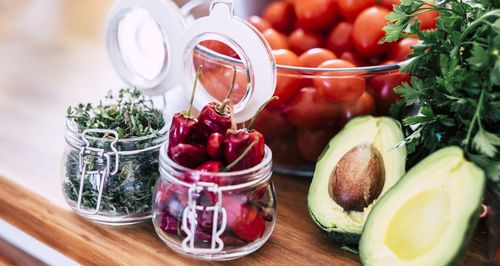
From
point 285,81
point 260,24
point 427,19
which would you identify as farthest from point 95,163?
point 427,19

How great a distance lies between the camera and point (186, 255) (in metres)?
0.73

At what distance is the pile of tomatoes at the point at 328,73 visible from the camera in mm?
829

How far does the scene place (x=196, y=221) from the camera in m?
0.69

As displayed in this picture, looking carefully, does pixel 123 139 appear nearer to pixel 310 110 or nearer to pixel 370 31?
pixel 310 110

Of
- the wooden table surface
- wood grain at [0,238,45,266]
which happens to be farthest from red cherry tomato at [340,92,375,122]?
wood grain at [0,238,45,266]

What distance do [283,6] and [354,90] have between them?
0.24m

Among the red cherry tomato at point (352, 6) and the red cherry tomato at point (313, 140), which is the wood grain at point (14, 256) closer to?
the red cherry tomato at point (313, 140)

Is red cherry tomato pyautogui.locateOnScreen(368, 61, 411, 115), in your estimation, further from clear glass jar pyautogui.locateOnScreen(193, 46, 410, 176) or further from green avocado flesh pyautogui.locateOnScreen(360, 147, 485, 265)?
green avocado flesh pyautogui.locateOnScreen(360, 147, 485, 265)

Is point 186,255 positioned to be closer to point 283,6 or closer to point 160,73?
point 160,73

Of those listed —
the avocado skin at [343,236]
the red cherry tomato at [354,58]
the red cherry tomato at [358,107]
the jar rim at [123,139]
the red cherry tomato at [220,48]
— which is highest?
the red cherry tomato at [220,48]

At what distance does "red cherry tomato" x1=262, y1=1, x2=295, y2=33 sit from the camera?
101 centimetres

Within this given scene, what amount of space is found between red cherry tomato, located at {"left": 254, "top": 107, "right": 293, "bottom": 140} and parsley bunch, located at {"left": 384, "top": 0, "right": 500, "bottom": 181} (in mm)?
181

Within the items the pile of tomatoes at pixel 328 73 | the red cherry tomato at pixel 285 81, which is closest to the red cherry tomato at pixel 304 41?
the pile of tomatoes at pixel 328 73

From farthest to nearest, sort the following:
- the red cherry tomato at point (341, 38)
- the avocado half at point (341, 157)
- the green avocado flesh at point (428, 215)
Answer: the red cherry tomato at point (341, 38) < the avocado half at point (341, 157) < the green avocado flesh at point (428, 215)
